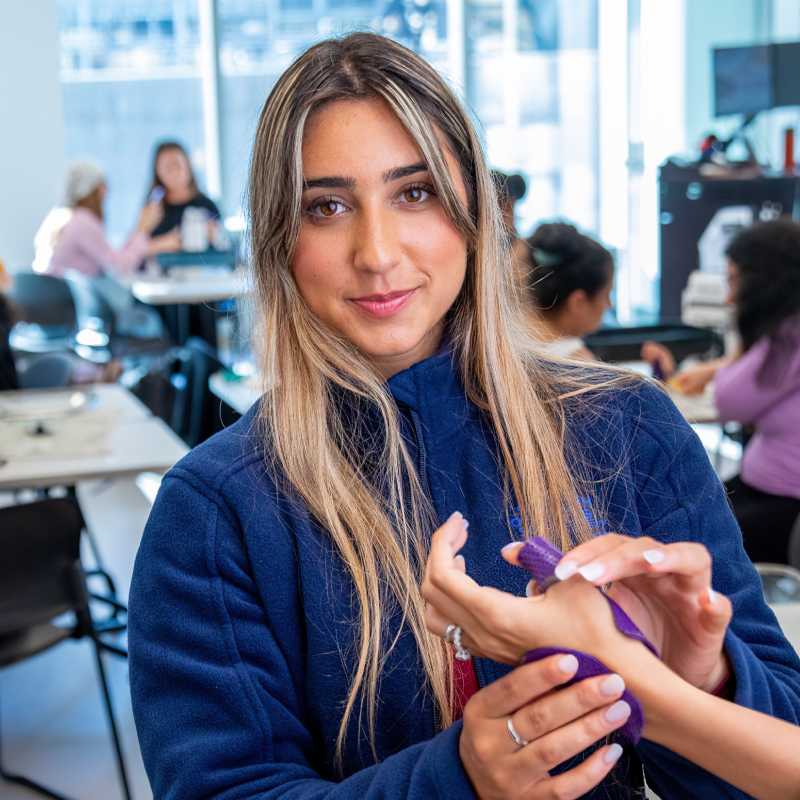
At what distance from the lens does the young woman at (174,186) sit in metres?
6.11

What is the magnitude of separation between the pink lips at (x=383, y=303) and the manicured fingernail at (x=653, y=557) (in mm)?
438

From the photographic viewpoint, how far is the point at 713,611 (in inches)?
28.9

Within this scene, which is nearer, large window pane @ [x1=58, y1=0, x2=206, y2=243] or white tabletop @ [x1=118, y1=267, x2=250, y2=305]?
white tabletop @ [x1=118, y1=267, x2=250, y2=305]

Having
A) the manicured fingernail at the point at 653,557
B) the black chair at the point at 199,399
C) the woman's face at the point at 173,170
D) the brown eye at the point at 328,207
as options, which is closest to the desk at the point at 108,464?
the black chair at the point at 199,399

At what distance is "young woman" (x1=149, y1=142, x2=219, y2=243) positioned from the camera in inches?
241

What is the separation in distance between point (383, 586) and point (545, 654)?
32 cm

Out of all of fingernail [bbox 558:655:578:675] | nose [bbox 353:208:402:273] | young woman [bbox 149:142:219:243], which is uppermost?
young woman [bbox 149:142:219:243]

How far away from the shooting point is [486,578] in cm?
98

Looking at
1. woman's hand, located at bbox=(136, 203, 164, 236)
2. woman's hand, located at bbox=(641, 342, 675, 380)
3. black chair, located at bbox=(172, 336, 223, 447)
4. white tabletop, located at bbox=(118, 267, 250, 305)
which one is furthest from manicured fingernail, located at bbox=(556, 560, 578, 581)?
woman's hand, located at bbox=(136, 203, 164, 236)

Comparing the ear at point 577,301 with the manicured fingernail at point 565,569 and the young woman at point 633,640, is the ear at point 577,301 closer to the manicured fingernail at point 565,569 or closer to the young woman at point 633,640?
the young woman at point 633,640

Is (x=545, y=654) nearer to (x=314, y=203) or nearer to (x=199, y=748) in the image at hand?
(x=199, y=748)

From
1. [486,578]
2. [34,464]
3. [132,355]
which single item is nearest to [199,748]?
[486,578]

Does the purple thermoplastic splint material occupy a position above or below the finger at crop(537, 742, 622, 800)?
above

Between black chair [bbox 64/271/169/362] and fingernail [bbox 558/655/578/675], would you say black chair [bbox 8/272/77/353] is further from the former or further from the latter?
fingernail [bbox 558/655/578/675]
